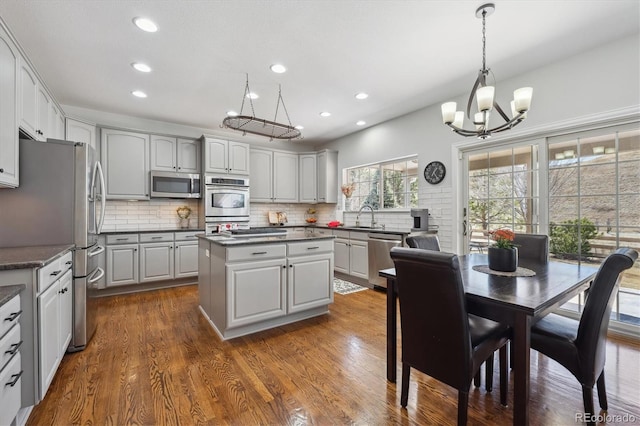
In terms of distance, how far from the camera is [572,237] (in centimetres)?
292

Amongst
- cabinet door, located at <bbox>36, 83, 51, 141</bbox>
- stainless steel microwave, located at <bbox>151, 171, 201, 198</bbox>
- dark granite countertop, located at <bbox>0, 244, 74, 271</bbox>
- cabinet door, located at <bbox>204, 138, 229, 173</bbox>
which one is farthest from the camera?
cabinet door, located at <bbox>204, 138, 229, 173</bbox>

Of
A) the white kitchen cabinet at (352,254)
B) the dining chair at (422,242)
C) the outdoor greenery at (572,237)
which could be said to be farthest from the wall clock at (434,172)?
the dining chair at (422,242)

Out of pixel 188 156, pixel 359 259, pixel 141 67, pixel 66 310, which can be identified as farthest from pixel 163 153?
pixel 359 259

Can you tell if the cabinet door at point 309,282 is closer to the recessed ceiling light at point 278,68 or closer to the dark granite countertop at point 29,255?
the dark granite countertop at point 29,255

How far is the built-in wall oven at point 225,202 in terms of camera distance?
4688mm

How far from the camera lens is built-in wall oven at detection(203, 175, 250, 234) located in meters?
4.69

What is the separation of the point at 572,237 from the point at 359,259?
98.0 inches

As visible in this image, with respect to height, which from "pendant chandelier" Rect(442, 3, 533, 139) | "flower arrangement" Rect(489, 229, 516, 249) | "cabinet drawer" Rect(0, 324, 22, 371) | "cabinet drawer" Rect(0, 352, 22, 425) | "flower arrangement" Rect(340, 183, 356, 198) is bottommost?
"cabinet drawer" Rect(0, 352, 22, 425)

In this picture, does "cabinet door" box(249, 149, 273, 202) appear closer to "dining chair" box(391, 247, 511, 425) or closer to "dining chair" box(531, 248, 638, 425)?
"dining chair" box(391, 247, 511, 425)

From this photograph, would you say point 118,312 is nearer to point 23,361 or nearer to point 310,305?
point 23,361

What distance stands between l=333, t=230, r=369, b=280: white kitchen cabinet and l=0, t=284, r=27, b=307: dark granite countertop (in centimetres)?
356

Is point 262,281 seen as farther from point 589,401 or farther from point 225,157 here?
point 225,157

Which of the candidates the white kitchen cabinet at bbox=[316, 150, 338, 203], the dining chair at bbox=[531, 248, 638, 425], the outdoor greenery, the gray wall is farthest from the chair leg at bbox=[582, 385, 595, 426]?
the white kitchen cabinet at bbox=[316, 150, 338, 203]

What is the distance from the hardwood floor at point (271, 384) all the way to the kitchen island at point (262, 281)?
182mm
